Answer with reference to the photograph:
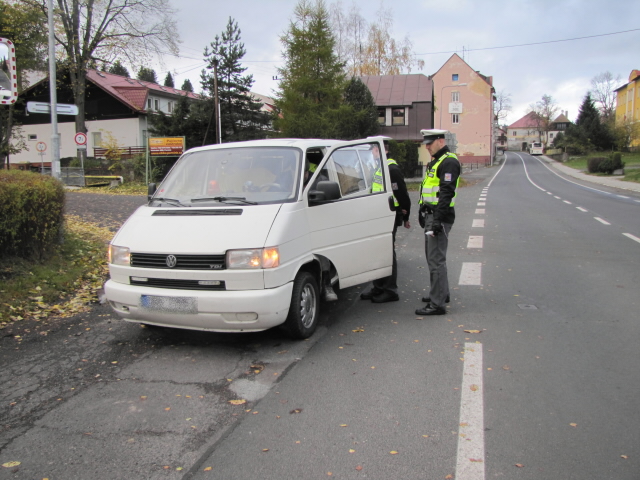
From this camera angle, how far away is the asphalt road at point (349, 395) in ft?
9.97

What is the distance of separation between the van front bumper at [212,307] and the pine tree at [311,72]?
33.0 meters

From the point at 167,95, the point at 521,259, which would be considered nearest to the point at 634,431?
the point at 521,259

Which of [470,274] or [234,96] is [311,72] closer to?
[234,96]

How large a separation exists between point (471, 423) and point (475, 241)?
831 centimetres

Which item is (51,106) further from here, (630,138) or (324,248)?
(630,138)

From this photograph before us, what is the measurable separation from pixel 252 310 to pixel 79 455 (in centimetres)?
177

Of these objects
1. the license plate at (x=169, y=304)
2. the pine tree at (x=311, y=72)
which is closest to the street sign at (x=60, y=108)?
the license plate at (x=169, y=304)

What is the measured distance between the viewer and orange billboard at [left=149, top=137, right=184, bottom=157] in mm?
30594

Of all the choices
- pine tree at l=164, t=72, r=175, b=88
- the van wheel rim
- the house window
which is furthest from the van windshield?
pine tree at l=164, t=72, r=175, b=88

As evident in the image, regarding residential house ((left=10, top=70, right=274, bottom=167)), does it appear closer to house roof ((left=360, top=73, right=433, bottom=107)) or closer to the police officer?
house roof ((left=360, top=73, right=433, bottom=107))

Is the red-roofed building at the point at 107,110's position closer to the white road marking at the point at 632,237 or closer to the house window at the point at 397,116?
the house window at the point at 397,116

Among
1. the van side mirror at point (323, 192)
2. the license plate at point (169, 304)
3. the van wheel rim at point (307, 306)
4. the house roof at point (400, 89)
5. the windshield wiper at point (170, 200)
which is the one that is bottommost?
the van wheel rim at point (307, 306)

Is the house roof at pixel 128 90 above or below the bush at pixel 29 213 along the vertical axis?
above

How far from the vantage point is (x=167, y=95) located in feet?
173
